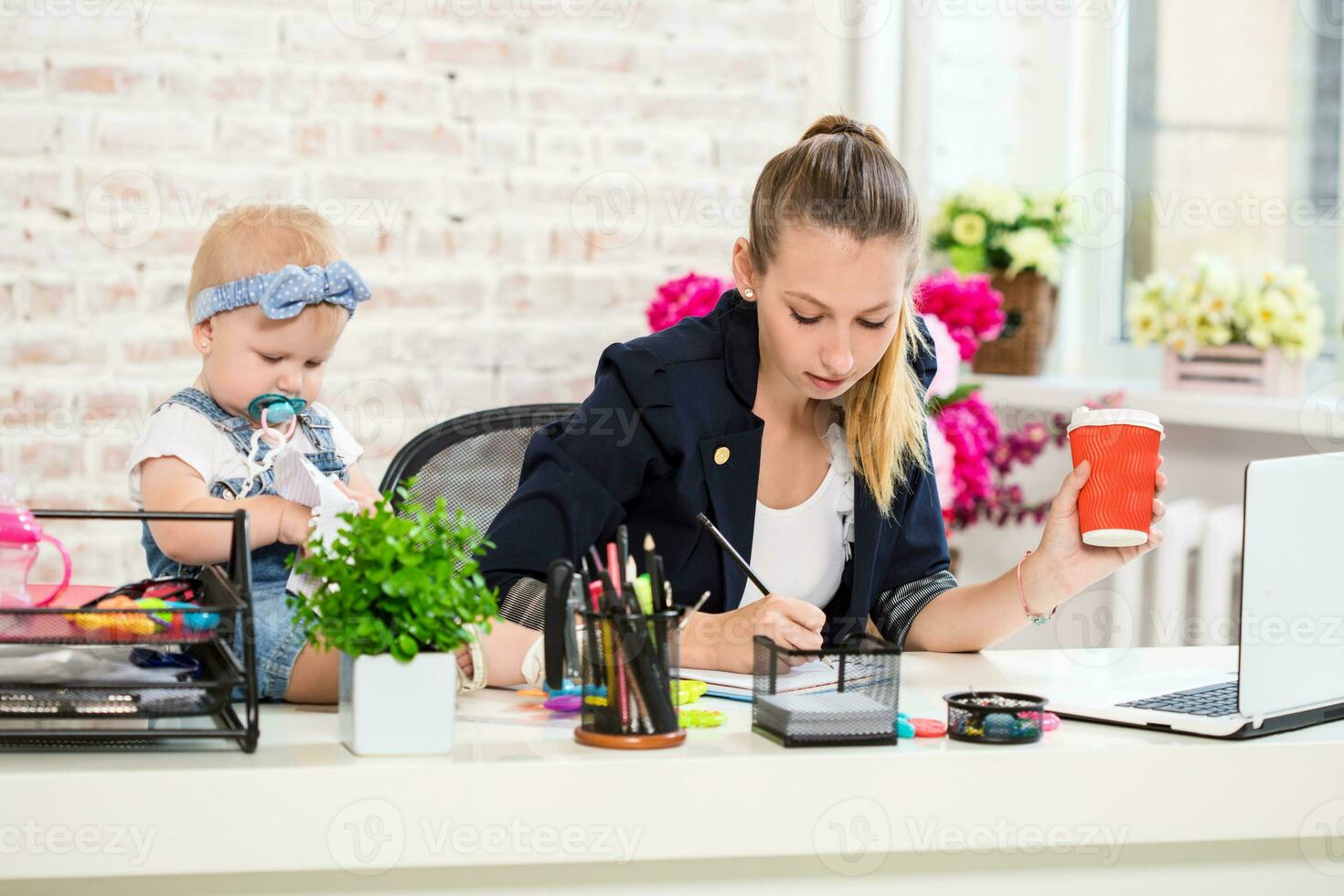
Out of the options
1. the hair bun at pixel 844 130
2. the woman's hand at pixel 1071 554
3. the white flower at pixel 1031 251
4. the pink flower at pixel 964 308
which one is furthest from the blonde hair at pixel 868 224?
the white flower at pixel 1031 251

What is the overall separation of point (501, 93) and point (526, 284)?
378 millimetres

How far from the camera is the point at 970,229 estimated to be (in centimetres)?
319

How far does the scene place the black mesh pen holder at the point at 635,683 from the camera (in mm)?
1170

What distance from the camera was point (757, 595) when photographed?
5.89 feet

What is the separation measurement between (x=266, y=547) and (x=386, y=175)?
133 centimetres

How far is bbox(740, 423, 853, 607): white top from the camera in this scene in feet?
5.79

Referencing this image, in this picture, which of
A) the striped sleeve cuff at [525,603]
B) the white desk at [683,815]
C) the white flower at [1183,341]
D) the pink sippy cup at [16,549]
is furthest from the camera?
the white flower at [1183,341]

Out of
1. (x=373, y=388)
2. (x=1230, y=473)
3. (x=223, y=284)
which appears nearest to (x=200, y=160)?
(x=373, y=388)

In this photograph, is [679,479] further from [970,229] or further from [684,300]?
[970,229]

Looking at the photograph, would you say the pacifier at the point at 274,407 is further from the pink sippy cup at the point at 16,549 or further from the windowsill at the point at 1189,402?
the windowsill at the point at 1189,402

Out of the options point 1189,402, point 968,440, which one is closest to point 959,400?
point 968,440

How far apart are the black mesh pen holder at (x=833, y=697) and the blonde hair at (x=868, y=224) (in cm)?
49

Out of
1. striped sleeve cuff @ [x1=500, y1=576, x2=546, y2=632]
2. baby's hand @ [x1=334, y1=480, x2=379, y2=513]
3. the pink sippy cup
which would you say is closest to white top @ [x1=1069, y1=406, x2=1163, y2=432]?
striped sleeve cuff @ [x1=500, y1=576, x2=546, y2=632]

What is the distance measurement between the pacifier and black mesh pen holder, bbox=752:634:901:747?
2.11ft
